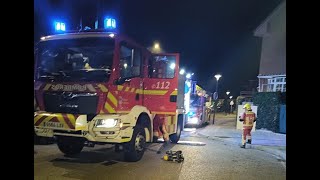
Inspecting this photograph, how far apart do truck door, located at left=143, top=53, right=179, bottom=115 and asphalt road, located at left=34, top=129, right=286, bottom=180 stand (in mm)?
1379

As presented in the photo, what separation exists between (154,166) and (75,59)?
10.00ft

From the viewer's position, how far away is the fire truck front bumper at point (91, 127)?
690 cm

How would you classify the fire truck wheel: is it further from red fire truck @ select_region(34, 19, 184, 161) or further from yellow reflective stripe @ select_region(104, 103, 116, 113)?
yellow reflective stripe @ select_region(104, 103, 116, 113)

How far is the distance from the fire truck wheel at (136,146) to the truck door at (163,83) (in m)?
1.27

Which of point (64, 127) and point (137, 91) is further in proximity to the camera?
point (137, 91)

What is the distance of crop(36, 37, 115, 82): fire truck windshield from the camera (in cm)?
720

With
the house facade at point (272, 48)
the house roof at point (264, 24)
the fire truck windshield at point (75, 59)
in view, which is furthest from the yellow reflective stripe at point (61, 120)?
the house roof at point (264, 24)

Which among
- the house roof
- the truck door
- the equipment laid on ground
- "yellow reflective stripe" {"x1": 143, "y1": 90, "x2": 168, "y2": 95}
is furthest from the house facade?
the equipment laid on ground

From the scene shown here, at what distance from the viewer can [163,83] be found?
9.46m
